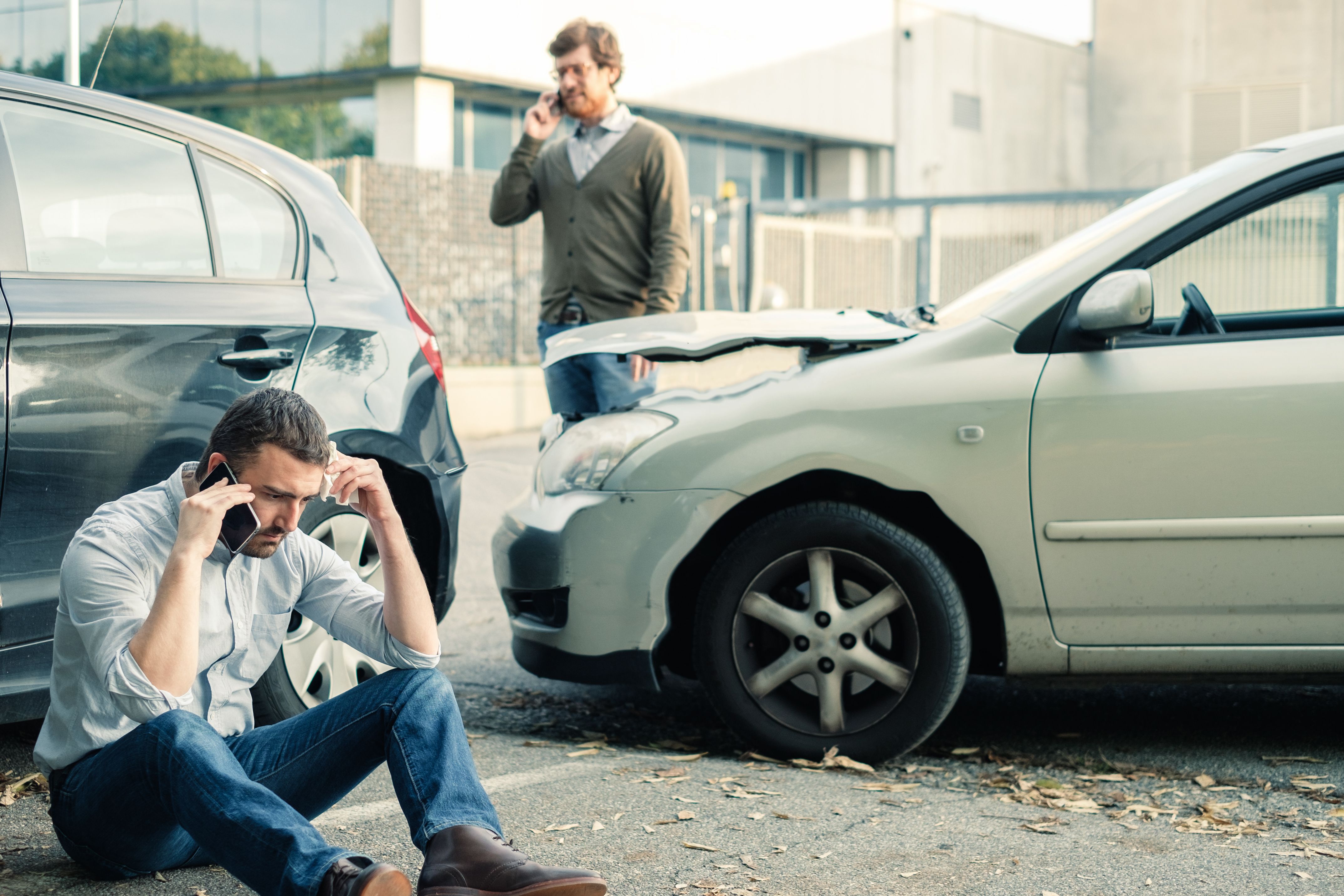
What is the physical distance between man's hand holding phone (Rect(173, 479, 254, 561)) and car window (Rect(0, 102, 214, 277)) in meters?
1.12

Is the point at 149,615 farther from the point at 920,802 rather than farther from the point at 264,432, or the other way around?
the point at 920,802

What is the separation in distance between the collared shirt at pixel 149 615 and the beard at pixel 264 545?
0.06 m

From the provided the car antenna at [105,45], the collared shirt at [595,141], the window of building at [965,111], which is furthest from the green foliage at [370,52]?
the car antenna at [105,45]

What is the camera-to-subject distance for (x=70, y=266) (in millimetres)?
3625

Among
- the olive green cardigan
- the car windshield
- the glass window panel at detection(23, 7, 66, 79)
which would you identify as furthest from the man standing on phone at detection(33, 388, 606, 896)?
the glass window panel at detection(23, 7, 66, 79)

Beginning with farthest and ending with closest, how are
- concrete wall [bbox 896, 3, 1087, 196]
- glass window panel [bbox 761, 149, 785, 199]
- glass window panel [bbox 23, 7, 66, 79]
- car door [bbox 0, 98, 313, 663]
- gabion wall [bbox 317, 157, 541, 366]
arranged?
concrete wall [bbox 896, 3, 1087, 196], glass window panel [bbox 761, 149, 785, 199], glass window panel [bbox 23, 7, 66, 79], gabion wall [bbox 317, 157, 541, 366], car door [bbox 0, 98, 313, 663]

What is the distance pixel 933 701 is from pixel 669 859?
1.02 m

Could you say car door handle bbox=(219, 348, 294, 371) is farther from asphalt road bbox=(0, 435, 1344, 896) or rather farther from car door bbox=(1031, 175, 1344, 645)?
car door bbox=(1031, 175, 1344, 645)

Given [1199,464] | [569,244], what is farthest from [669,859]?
[569,244]

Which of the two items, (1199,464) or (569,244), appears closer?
(1199,464)

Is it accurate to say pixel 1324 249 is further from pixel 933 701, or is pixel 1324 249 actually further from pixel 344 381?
pixel 344 381

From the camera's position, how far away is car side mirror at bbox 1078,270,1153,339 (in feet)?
12.8

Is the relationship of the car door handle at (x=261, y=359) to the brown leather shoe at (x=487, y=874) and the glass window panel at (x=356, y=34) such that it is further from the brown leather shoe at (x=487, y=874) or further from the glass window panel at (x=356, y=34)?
the glass window panel at (x=356, y=34)

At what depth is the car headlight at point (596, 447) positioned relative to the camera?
4305 millimetres
